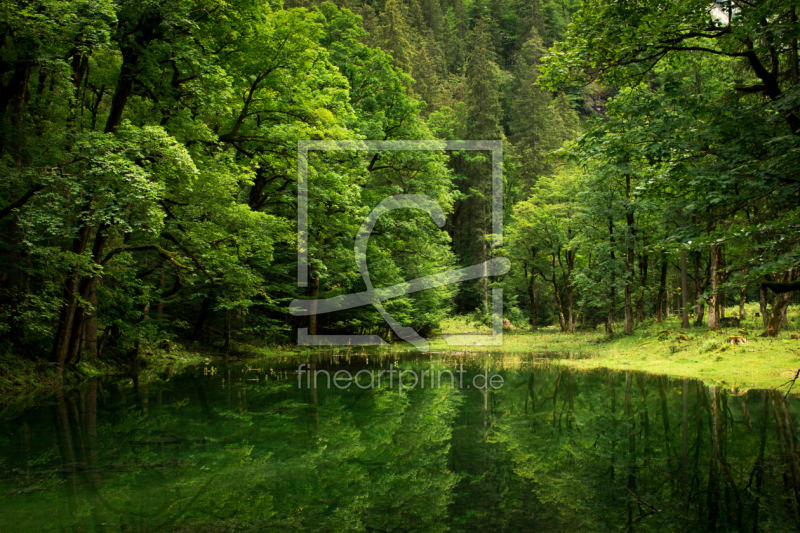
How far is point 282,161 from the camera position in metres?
17.6

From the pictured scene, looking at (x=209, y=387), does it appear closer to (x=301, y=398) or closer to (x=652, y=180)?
(x=301, y=398)

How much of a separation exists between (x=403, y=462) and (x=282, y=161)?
43.2 feet

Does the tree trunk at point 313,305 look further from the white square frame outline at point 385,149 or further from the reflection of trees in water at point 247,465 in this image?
the reflection of trees in water at point 247,465

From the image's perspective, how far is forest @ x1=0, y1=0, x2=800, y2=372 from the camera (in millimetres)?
8188

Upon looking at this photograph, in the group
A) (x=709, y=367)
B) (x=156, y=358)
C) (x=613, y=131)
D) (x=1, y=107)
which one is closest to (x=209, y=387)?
(x=156, y=358)

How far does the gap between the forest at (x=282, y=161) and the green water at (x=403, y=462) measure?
2.08 m

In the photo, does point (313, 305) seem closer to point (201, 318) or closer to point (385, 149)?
point (201, 318)

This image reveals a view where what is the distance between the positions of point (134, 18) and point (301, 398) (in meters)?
10.1

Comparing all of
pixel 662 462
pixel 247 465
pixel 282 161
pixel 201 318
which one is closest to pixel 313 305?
pixel 201 318

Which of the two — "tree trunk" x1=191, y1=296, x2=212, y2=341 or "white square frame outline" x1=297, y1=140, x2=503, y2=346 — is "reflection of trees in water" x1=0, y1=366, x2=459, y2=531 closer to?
"white square frame outline" x1=297, y1=140, x2=503, y2=346

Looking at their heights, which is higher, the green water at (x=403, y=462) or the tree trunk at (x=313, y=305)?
the tree trunk at (x=313, y=305)

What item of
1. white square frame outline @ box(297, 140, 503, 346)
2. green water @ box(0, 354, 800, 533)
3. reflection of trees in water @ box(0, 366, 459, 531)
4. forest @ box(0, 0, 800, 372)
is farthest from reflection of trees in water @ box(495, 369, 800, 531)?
white square frame outline @ box(297, 140, 503, 346)

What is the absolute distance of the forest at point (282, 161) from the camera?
322 inches

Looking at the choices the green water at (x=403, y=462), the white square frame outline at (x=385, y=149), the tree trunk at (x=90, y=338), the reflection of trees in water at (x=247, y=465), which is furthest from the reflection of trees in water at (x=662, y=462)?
the tree trunk at (x=90, y=338)
